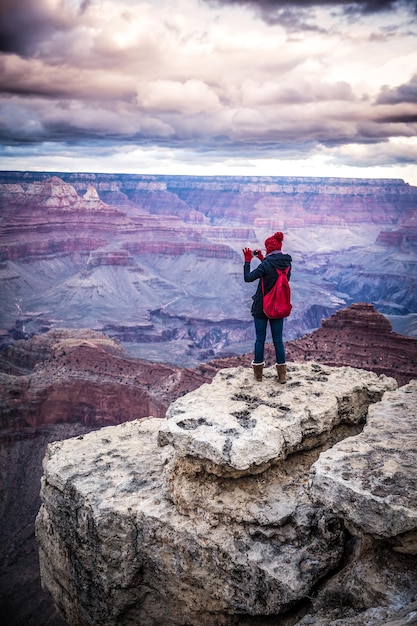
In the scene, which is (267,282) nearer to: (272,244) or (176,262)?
(272,244)

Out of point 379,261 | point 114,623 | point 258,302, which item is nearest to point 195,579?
point 114,623

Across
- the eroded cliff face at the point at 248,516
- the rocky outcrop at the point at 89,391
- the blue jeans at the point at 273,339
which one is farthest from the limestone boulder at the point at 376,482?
the rocky outcrop at the point at 89,391

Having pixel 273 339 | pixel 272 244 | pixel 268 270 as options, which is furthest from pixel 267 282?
pixel 273 339

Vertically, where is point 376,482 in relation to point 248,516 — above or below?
above

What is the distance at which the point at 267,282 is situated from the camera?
27.4 feet

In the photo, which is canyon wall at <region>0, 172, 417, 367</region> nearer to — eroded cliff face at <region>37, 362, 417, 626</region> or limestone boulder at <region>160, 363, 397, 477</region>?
limestone boulder at <region>160, 363, 397, 477</region>

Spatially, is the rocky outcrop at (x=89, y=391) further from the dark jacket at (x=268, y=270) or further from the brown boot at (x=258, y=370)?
the dark jacket at (x=268, y=270)

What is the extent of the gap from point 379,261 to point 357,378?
447ft

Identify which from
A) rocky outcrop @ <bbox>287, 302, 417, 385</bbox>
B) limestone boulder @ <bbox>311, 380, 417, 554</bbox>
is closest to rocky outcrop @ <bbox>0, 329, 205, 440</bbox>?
rocky outcrop @ <bbox>287, 302, 417, 385</bbox>

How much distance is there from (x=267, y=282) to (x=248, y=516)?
384 centimetres

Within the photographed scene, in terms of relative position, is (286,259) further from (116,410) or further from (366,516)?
(116,410)

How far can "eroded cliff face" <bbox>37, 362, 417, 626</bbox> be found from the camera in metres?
5.07

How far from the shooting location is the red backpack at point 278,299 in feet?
27.2

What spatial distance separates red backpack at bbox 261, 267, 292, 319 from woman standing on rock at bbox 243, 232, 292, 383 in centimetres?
8
